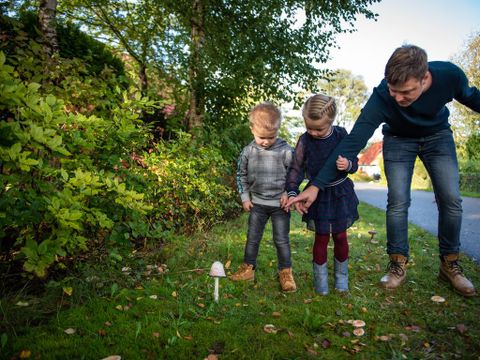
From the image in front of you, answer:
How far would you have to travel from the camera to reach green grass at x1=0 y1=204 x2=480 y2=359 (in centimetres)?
199

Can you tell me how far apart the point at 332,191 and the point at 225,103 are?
4.16 metres

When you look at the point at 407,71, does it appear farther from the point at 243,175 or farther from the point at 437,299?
the point at 437,299

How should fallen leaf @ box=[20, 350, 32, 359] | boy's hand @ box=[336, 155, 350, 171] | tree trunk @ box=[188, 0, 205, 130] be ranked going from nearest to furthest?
1. fallen leaf @ box=[20, 350, 32, 359]
2. boy's hand @ box=[336, 155, 350, 171]
3. tree trunk @ box=[188, 0, 205, 130]

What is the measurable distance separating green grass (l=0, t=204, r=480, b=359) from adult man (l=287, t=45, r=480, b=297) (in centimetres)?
38

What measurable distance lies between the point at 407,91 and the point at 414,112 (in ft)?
0.93

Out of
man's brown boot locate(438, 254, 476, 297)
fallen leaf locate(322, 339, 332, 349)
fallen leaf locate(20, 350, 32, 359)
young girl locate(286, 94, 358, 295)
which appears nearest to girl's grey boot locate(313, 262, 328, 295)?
young girl locate(286, 94, 358, 295)

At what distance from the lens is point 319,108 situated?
2801mm

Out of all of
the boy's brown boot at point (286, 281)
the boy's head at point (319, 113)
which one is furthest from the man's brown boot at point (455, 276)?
the boy's head at point (319, 113)

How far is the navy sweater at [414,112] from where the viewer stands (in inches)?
106

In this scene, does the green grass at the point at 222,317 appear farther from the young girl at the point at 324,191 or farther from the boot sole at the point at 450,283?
the young girl at the point at 324,191

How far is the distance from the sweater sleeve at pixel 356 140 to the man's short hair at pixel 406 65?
35 centimetres

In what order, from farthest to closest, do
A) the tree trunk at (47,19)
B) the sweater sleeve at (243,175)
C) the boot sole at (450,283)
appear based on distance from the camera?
the tree trunk at (47,19), the sweater sleeve at (243,175), the boot sole at (450,283)

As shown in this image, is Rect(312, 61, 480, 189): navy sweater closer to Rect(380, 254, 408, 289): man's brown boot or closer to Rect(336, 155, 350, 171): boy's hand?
Rect(336, 155, 350, 171): boy's hand

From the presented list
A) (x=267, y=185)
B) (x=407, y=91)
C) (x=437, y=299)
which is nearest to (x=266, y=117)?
(x=267, y=185)
